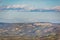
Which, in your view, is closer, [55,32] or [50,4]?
[55,32]

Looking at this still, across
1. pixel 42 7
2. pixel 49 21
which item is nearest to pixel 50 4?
pixel 42 7

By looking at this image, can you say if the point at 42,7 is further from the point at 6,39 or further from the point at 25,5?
the point at 6,39

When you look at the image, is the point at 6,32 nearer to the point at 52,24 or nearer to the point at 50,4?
the point at 52,24

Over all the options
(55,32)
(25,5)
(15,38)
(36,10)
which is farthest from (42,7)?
(15,38)

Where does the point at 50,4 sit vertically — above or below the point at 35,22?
above

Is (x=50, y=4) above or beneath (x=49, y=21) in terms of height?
above

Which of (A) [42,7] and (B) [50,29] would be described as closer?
(B) [50,29]

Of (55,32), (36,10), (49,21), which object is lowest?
(55,32)

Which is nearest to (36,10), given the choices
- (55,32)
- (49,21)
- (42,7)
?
(42,7)
